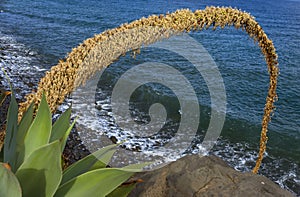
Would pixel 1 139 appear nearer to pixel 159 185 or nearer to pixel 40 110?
pixel 40 110

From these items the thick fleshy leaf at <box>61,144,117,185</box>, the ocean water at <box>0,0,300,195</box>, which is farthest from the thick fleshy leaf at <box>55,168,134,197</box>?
the ocean water at <box>0,0,300,195</box>

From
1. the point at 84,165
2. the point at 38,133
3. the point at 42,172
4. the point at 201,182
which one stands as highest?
the point at 38,133

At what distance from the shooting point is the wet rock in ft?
11.7

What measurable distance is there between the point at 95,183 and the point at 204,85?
16164 millimetres

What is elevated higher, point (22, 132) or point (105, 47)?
point (105, 47)

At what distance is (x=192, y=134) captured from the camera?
11562mm

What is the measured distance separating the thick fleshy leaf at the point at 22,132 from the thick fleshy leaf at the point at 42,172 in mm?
243

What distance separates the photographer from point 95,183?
219 cm

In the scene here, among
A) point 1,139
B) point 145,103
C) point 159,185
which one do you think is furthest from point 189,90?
point 1,139

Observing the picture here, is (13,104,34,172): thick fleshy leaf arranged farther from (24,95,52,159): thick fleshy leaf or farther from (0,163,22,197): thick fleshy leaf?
(0,163,22,197): thick fleshy leaf

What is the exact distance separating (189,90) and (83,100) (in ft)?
17.6

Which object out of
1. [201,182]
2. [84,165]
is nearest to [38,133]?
[84,165]

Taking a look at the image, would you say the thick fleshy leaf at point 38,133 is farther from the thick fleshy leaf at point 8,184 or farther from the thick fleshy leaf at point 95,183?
the thick fleshy leaf at point 8,184

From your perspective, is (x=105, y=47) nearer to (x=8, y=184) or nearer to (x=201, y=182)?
(x=8, y=184)
